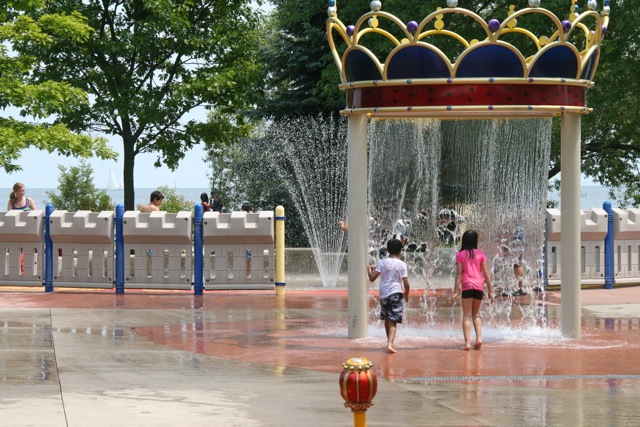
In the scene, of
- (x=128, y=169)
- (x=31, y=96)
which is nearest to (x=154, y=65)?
(x=128, y=169)

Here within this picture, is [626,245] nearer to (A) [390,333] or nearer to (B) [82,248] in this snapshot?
(B) [82,248]

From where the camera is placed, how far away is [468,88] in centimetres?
1295

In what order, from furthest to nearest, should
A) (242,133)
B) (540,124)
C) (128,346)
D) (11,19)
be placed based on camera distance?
(242,133) → (11,19) → (540,124) → (128,346)

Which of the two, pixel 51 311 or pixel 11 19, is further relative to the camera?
pixel 11 19

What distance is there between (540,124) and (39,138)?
13.6m

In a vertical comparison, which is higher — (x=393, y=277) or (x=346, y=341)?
(x=393, y=277)

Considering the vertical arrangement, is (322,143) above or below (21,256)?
above

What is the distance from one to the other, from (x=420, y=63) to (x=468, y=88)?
593mm

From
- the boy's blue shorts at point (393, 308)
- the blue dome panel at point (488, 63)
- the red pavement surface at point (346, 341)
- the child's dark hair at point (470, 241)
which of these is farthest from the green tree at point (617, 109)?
the boy's blue shorts at point (393, 308)

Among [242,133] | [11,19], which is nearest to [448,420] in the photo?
[11,19]

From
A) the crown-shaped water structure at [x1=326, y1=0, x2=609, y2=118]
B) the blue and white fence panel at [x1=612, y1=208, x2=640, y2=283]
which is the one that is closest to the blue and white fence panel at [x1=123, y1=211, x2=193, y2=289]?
the crown-shaped water structure at [x1=326, y1=0, x2=609, y2=118]

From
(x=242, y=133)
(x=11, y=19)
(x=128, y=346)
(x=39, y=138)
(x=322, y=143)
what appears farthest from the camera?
(x=242, y=133)

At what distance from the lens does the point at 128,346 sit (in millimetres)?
12859

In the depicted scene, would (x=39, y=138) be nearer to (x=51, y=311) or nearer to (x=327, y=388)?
(x=51, y=311)
